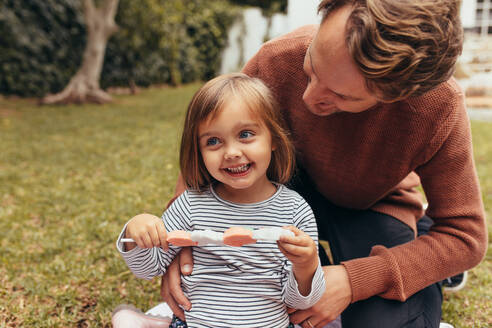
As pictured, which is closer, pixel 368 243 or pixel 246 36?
pixel 368 243

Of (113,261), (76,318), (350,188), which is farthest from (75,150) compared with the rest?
(350,188)

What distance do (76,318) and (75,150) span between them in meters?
3.39

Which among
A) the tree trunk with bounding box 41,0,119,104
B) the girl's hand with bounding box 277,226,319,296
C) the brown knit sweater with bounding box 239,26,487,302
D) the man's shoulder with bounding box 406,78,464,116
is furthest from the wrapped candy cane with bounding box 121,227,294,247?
the tree trunk with bounding box 41,0,119,104

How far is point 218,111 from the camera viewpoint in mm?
1418

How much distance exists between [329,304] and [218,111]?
0.81 metres

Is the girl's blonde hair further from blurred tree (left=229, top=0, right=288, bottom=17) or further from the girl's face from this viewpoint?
blurred tree (left=229, top=0, right=288, bottom=17)

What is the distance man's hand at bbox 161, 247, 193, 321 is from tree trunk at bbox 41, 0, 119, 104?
834 centimetres

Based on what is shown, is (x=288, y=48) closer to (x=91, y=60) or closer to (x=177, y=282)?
(x=177, y=282)

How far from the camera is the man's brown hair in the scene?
114 centimetres

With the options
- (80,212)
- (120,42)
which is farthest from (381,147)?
(120,42)

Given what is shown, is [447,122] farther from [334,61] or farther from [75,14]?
[75,14]

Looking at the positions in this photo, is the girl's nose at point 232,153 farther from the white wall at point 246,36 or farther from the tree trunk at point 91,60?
the white wall at point 246,36

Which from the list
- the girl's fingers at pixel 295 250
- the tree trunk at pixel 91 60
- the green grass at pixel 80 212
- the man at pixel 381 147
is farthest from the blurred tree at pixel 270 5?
the girl's fingers at pixel 295 250

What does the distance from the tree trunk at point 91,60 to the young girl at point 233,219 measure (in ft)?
27.4
